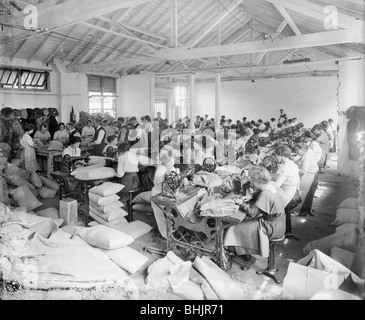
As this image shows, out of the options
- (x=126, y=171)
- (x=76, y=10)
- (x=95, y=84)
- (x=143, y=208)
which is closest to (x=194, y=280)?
(x=126, y=171)

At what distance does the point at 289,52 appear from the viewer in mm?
14156

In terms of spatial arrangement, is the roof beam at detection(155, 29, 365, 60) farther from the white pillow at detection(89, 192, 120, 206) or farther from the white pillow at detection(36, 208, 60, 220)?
the white pillow at detection(36, 208, 60, 220)

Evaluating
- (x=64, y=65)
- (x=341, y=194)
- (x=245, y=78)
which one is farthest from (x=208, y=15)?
(x=341, y=194)

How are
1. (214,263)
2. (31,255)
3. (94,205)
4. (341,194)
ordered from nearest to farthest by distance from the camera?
1. (31,255)
2. (214,263)
3. (94,205)
4. (341,194)

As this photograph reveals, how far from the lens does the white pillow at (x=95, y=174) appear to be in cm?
487

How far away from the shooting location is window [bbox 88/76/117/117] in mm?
13422

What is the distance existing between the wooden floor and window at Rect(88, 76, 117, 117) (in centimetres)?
820

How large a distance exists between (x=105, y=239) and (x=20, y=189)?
265 centimetres

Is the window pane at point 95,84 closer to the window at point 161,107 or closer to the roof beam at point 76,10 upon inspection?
the window at point 161,107

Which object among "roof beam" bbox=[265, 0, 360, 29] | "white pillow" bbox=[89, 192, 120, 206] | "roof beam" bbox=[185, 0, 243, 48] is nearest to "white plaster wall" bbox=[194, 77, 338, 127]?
"roof beam" bbox=[185, 0, 243, 48]

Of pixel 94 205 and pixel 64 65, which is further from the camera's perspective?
pixel 64 65

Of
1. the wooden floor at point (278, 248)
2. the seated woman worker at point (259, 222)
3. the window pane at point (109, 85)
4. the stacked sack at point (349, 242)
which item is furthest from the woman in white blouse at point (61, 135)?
the stacked sack at point (349, 242)

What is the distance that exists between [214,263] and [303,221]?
7.88 ft
